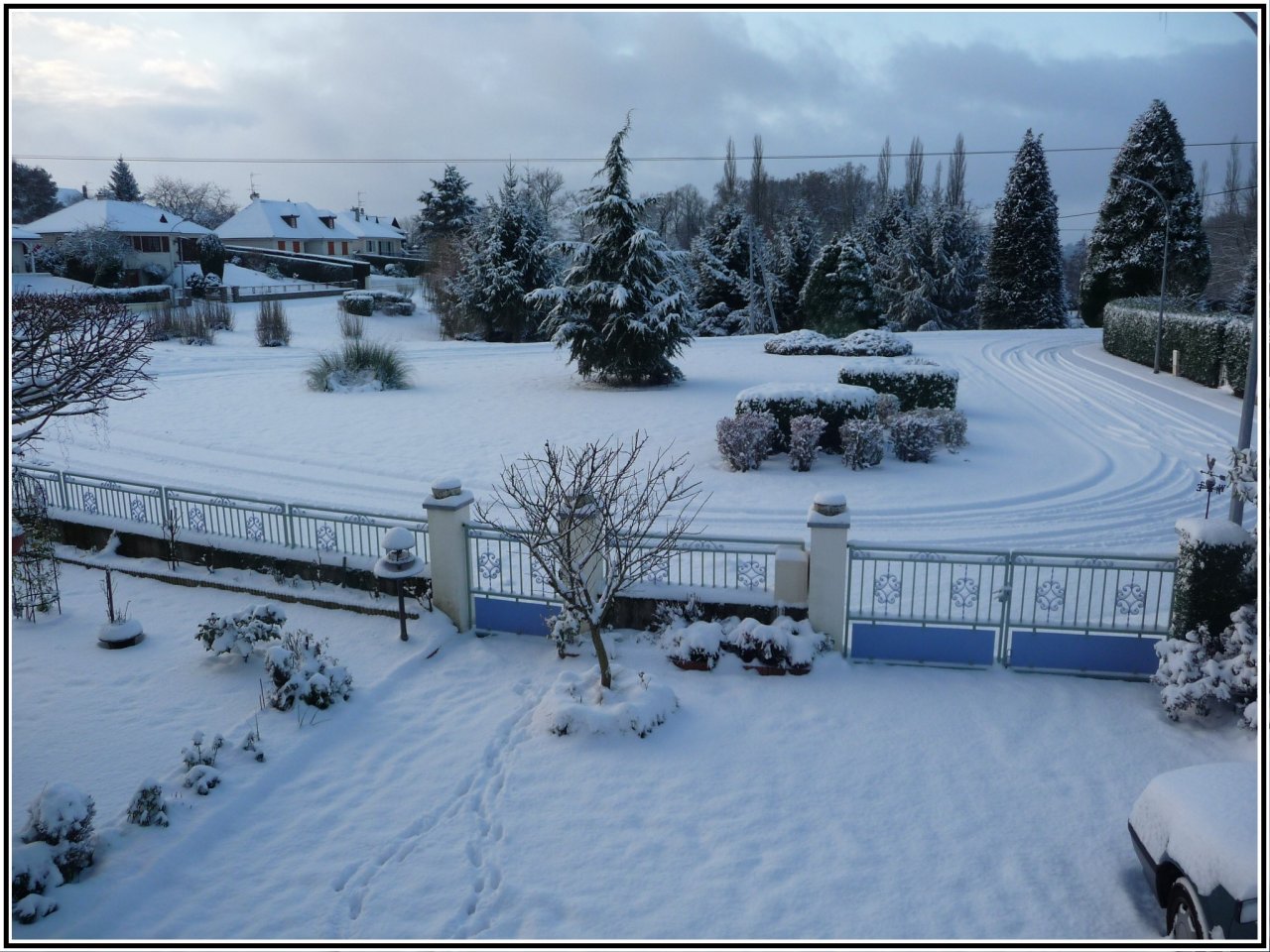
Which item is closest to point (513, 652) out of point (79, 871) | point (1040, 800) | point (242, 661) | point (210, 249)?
point (242, 661)

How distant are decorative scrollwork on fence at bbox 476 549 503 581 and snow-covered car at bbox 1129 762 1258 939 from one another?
5823mm

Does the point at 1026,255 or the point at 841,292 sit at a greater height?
the point at 1026,255

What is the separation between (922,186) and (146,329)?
5535cm

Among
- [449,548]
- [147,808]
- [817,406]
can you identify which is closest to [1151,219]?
[817,406]

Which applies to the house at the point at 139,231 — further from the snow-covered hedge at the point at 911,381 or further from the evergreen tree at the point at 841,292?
the snow-covered hedge at the point at 911,381

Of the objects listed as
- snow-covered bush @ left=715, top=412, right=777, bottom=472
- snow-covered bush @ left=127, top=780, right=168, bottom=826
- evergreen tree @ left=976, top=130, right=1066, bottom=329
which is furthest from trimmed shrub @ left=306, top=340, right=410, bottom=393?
evergreen tree @ left=976, top=130, right=1066, bottom=329

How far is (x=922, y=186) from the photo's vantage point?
55.9m

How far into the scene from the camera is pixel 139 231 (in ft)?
155

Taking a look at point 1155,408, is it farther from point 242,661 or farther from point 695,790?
point 242,661

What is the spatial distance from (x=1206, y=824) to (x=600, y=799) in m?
3.55

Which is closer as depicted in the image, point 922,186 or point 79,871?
point 79,871

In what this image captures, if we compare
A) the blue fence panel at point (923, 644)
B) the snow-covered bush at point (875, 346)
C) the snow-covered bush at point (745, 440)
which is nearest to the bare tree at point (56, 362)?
the blue fence panel at point (923, 644)

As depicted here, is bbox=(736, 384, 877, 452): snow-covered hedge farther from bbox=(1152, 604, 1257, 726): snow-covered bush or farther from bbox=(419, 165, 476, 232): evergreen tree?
bbox=(419, 165, 476, 232): evergreen tree

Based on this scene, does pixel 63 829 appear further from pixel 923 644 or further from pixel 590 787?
pixel 923 644
